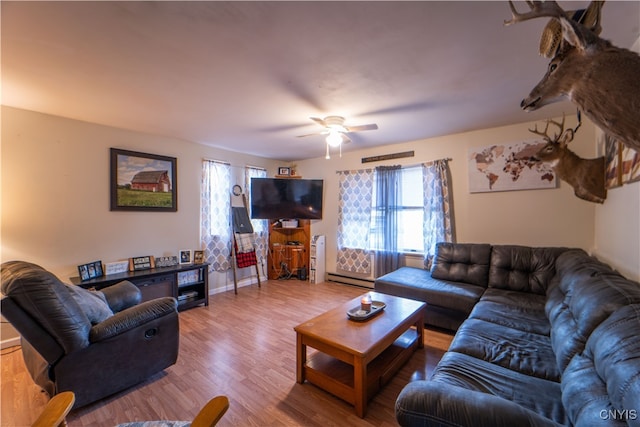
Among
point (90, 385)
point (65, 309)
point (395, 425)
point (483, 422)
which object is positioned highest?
point (65, 309)

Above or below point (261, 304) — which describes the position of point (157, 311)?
above

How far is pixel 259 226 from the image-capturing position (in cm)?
486

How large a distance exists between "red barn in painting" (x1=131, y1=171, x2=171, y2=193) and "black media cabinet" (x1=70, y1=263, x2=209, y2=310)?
1092mm

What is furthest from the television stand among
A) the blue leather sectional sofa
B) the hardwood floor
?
the blue leather sectional sofa

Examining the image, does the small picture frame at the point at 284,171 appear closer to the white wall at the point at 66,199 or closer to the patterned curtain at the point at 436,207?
the white wall at the point at 66,199

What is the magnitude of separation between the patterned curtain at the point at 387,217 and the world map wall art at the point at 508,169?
41.4 inches

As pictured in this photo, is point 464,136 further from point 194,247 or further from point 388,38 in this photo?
point 194,247

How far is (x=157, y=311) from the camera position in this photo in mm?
1933

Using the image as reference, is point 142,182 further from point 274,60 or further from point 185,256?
point 274,60

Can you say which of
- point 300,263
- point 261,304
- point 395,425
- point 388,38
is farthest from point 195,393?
point 300,263

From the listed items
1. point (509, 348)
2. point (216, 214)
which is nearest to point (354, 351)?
point (509, 348)

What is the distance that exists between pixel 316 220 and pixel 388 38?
3.77 m

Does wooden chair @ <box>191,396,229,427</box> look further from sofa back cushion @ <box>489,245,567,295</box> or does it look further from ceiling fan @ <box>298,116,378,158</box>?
sofa back cushion @ <box>489,245,567,295</box>

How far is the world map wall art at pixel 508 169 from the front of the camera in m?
3.03
